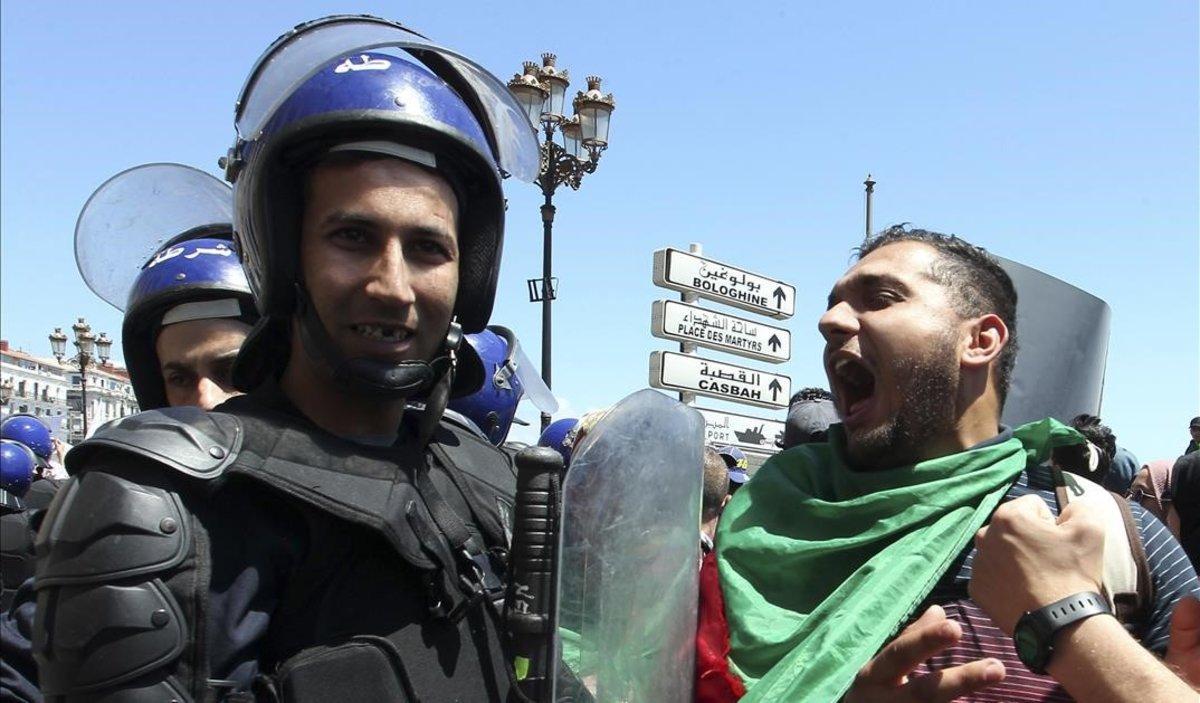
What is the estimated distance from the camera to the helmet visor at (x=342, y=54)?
1.85m

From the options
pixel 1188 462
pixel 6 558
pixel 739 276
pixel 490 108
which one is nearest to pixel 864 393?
pixel 490 108

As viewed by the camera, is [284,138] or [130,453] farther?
[284,138]

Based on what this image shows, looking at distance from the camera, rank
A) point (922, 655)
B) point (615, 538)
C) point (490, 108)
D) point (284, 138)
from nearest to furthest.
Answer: point (922, 655) → point (615, 538) → point (284, 138) → point (490, 108)

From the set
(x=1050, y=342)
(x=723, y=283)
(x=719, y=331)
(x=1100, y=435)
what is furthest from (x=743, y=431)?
(x=1050, y=342)

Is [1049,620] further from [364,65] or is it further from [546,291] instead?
[546,291]

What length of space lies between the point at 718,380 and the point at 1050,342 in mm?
6870

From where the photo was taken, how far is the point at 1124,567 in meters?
1.66

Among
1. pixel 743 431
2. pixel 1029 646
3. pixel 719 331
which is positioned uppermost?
pixel 719 331

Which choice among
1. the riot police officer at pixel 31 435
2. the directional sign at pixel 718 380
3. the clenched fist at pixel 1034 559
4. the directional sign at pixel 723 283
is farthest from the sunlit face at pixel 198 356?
the directional sign at pixel 723 283

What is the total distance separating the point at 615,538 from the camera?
164cm

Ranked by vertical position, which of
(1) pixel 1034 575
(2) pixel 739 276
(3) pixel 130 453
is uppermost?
(2) pixel 739 276

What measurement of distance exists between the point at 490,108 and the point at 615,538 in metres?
0.97

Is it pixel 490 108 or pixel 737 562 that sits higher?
pixel 490 108

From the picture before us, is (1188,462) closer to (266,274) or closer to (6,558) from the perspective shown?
(266,274)
